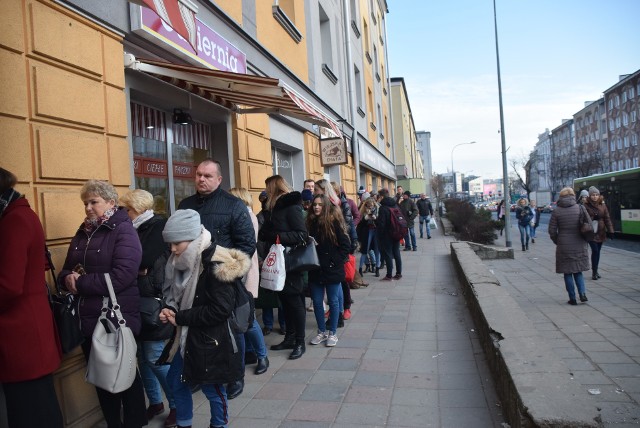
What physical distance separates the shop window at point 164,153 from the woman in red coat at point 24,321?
2.59 meters

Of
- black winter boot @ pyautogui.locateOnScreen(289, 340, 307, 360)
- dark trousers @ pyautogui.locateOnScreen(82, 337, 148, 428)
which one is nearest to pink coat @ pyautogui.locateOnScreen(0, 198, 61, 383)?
dark trousers @ pyautogui.locateOnScreen(82, 337, 148, 428)

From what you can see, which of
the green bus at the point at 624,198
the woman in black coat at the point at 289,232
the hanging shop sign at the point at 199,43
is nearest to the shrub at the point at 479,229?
the green bus at the point at 624,198

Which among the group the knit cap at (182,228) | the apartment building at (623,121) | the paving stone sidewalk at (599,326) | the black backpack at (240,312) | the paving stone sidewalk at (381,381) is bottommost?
the paving stone sidewalk at (599,326)

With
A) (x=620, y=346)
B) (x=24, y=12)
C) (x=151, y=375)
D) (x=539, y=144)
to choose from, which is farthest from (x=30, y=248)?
(x=539, y=144)

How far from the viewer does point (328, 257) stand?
5195mm

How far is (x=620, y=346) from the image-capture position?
507cm

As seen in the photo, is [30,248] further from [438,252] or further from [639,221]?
[639,221]

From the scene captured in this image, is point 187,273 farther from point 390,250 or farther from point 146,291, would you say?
point 390,250

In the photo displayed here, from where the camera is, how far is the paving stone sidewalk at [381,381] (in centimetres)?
350

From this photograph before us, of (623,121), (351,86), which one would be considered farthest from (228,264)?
(623,121)

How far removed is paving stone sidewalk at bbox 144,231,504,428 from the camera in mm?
3498

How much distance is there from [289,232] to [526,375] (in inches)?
99.0

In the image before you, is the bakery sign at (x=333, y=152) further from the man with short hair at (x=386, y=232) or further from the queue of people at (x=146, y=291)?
the queue of people at (x=146, y=291)

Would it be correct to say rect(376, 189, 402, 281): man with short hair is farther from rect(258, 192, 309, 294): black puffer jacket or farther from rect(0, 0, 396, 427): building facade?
rect(258, 192, 309, 294): black puffer jacket
